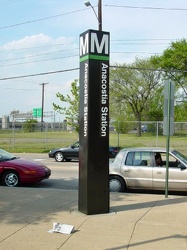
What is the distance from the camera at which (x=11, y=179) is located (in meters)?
11.8

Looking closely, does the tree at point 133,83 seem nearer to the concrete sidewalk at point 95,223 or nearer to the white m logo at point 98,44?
the concrete sidewalk at point 95,223

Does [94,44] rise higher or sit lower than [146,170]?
higher

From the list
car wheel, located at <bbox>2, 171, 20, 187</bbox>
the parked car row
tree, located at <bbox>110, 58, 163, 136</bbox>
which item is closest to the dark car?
car wheel, located at <bbox>2, 171, 20, 187</bbox>

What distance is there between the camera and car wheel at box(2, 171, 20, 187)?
38.6 ft

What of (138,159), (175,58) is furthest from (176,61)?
(138,159)

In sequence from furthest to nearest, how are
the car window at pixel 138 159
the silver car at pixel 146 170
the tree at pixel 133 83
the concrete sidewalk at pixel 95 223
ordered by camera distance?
the tree at pixel 133 83 → the car window at pixel 138 159 → the silver car at pixel 146 170 → the concrete sidewalk at pixel 95 223

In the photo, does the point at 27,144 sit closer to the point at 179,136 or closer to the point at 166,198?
the point at 179,136

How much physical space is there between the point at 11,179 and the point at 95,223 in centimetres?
583

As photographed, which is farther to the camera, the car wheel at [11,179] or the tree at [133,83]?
the tree at [133,83]

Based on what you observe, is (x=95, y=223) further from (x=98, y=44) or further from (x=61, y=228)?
(x=98, y=44)

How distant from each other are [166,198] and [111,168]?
2.06 metres

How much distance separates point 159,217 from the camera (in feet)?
23.4

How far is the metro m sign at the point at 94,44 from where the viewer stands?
7286 mm

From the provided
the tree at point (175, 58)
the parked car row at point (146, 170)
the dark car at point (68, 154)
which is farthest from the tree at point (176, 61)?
the parked car row at point (146, 170)
